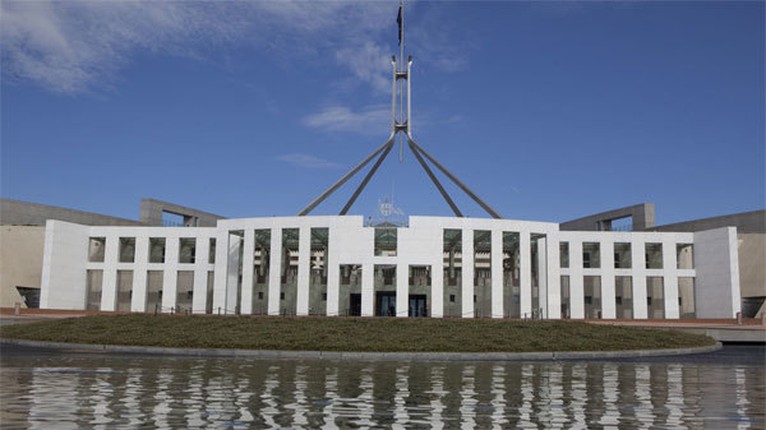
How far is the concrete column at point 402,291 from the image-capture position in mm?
41812

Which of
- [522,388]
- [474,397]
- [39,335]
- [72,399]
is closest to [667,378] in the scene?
[522,388]

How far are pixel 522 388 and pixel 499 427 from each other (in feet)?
16.0

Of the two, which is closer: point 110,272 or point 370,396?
point 370,396

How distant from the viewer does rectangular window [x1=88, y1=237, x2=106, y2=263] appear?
2112 inches

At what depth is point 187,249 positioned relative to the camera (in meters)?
56.8

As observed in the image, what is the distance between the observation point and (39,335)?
27.3 meters

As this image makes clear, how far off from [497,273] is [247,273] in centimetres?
1673

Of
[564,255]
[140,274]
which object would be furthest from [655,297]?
[140,274]

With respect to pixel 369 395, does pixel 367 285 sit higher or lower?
higher

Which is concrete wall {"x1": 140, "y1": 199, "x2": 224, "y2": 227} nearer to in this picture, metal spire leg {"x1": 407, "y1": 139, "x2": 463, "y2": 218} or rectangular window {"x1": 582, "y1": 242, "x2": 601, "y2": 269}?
metal spire leg {"x1": 407, "y1": 139, "x2": 463, "y2": 218}

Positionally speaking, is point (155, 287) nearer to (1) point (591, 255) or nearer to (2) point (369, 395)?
(1) point (591, 255)

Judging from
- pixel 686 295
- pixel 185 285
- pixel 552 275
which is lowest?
pixel 686 295

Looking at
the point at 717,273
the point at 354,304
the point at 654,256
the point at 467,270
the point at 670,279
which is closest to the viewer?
the point at 467,270

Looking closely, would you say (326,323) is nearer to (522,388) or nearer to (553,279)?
(522,388)
